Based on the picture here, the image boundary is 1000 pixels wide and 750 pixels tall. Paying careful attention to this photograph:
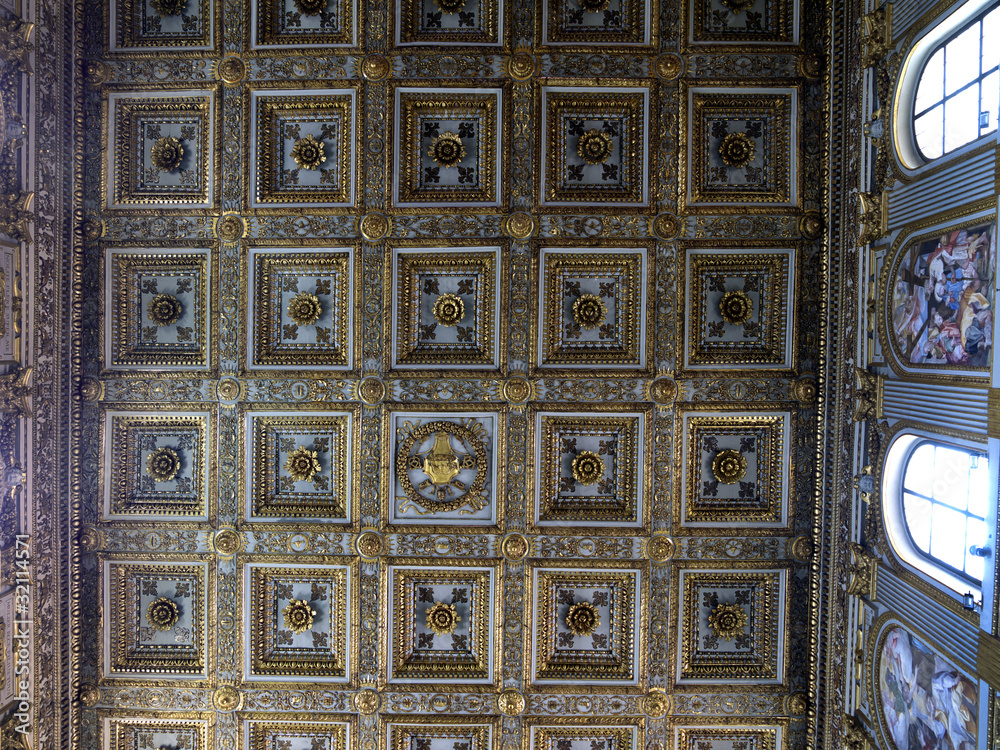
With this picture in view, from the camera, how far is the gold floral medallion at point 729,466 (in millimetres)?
10273

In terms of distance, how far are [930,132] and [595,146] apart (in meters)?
4.91

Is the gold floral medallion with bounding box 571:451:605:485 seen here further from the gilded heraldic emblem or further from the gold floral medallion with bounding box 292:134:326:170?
the gold floral medallion with bounding box 292:134:326:170

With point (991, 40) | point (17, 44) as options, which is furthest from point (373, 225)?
point (991, 40)

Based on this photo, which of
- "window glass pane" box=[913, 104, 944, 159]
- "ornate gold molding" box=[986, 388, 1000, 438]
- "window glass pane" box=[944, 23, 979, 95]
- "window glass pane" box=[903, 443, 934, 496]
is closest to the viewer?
"ornate gold molding" box=[986, 388, 1000, 438]

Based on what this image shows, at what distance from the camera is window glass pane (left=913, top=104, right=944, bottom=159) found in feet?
26.0

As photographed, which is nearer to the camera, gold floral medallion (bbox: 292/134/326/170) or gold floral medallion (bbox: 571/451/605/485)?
gold floral medallion (bbox: 292/134/326/170)

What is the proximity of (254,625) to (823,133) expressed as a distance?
13.6 metres

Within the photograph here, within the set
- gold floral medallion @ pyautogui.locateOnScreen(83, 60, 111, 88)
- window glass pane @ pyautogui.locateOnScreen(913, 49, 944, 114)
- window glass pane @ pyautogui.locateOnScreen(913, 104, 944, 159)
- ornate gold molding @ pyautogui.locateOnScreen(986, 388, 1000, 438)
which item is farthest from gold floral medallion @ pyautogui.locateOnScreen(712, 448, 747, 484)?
gold floral medallion @ pyautogui.locateOnScreen(83, 60, 111, 88)

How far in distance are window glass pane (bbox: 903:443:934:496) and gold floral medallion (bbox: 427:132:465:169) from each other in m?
8.75

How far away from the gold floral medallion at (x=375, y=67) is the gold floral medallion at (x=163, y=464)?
7730 millimetres

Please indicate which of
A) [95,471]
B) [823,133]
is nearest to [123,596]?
[95,471]

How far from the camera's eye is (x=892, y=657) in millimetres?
8406

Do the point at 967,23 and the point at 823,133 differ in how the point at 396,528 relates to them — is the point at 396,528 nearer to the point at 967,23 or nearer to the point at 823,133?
the point at 823,133

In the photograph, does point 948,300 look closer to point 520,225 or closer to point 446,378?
point 520,225
